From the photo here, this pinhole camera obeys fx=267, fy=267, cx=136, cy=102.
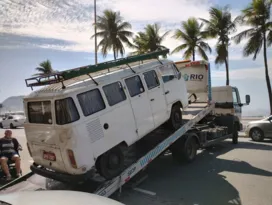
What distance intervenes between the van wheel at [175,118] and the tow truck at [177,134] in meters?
0.18

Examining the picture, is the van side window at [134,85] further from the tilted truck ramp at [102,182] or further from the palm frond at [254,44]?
the palm frond at [254,44]

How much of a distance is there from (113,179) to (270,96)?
20447 millimetres

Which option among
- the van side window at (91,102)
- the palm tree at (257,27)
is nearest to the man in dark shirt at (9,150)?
the van side window at (91,102)

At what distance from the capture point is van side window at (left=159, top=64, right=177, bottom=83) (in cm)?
748

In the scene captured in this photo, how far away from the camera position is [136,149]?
725 cm

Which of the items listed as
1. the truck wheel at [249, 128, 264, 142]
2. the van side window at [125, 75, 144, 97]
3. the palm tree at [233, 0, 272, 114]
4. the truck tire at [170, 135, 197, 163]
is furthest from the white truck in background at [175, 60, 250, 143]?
the palm tree at [233, 0, 272, 114]

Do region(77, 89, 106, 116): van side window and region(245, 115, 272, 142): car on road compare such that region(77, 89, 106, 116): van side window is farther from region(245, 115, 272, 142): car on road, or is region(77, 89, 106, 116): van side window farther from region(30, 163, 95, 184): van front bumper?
region(245, 115, 272, 142): car on road

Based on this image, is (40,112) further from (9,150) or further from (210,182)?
(210,182)

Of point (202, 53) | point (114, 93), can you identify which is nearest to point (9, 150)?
point (114, 93)

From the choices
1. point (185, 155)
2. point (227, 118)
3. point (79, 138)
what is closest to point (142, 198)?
point (79, 138)

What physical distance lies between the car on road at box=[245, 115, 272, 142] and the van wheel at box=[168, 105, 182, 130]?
676cm

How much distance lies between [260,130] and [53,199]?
38.8 feet

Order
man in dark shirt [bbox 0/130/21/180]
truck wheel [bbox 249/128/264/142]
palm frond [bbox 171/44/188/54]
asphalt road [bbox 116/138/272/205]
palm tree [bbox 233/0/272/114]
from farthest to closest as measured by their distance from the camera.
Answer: palm frond [bbox 171/44/188/54] < palm tree [bbox 233/0/272/114] < truck wheel [bbox 249/128/264/142] < man in dark shirt [bbox 0/130/21/180] < asphalt road [bbox 116/138/272/205]

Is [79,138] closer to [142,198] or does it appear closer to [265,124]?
[142,198]
